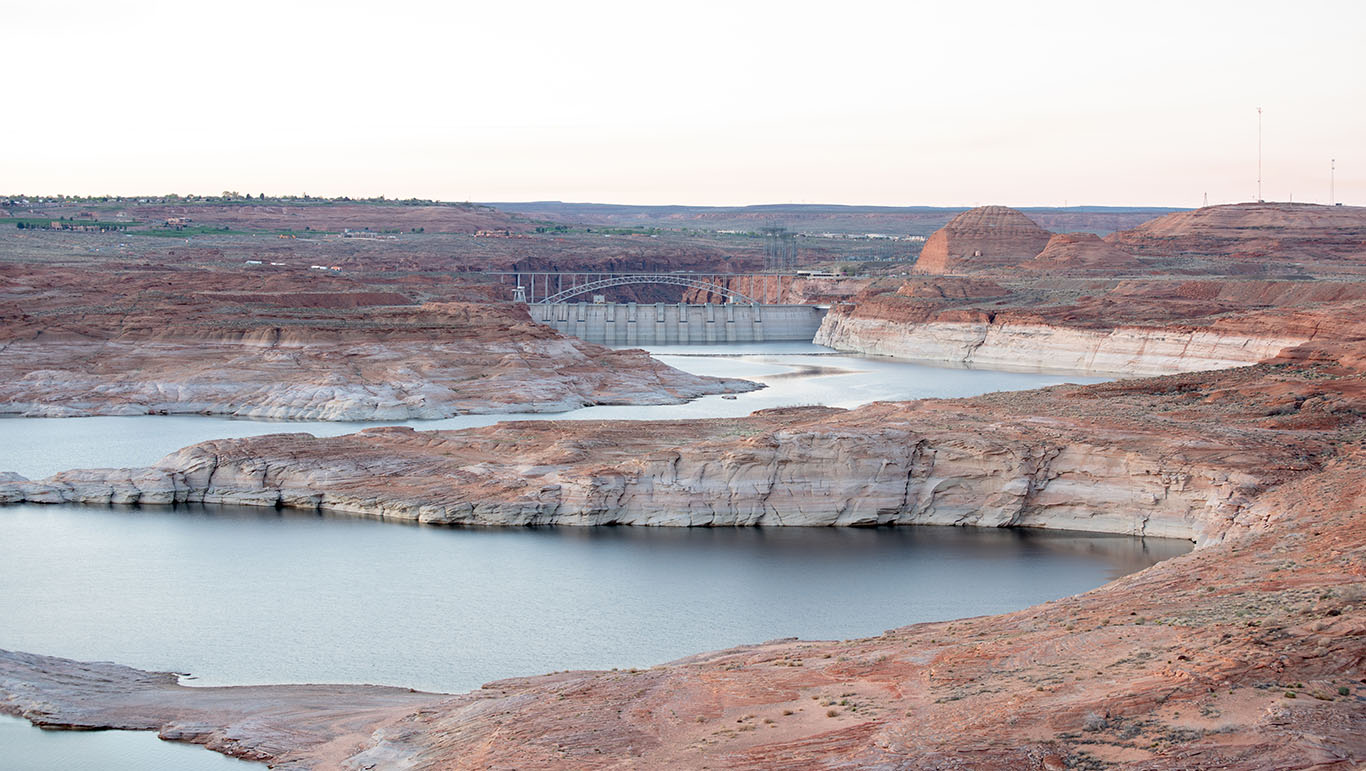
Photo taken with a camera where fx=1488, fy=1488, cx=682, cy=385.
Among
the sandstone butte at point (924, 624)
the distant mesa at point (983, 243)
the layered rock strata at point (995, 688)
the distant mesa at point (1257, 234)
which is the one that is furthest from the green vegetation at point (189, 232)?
the layered rock strata at point (995, 688)

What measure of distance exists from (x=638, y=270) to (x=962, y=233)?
3191 centimetres

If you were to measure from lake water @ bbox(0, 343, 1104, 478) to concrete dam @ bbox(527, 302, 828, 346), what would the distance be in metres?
8.75

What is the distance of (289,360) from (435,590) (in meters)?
35.3

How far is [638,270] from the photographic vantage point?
481 ft

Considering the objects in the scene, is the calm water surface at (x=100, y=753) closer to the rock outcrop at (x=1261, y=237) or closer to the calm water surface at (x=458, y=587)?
the calm water surface at (x=458, y=587)

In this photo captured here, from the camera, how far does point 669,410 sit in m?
58.9

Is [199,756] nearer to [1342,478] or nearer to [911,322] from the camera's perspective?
[1342,478]

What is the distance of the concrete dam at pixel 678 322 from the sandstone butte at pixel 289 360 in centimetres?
2767

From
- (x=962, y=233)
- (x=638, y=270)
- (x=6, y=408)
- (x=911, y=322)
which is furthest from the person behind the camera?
(x=638, y=270)

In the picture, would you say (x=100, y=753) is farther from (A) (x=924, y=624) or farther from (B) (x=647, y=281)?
(B) (x=647, y=281)

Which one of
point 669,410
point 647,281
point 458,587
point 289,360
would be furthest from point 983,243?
point 458,587

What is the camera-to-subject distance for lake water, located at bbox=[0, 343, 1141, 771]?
23641 millimetres

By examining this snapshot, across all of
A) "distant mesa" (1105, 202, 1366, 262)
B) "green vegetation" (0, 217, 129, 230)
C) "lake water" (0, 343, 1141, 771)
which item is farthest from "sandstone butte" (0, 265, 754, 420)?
"green vegetation" (0, 217, 129, 230)

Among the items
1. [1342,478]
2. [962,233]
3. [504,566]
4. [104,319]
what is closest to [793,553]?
[504,566]
